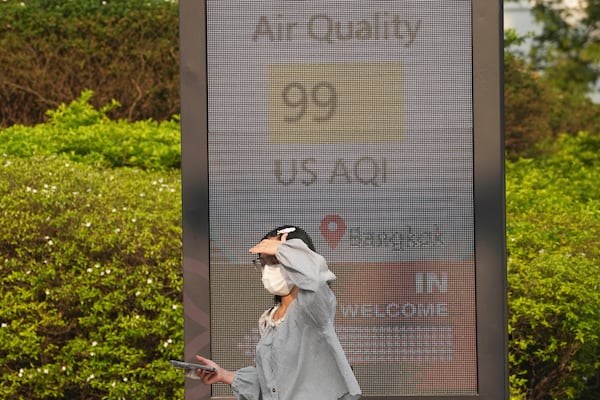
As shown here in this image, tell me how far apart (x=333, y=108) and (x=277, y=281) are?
5.62 ft

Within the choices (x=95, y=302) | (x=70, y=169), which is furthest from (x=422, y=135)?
(x=70, y=169)

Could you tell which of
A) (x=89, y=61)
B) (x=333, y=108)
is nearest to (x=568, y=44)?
(x=89, y=61)

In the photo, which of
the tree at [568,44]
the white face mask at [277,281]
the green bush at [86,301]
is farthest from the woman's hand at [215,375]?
the tree at [568,44]

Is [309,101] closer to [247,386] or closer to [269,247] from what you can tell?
[269,247]

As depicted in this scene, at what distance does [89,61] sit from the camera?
43.7ft

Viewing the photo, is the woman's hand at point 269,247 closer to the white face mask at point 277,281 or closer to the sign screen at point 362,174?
the white face mask at point 277,281

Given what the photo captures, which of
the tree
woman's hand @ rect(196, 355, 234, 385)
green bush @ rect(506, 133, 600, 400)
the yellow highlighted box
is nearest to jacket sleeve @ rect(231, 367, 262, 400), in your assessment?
woman's hand @ rect(196, 355, 234, 385)

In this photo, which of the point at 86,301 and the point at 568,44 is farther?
the point at 568,44

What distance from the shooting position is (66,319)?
8484mm

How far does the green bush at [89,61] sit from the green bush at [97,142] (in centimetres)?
125

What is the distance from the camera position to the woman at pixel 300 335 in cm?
484

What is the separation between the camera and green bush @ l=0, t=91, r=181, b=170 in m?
11.1

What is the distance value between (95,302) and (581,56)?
48.9ft

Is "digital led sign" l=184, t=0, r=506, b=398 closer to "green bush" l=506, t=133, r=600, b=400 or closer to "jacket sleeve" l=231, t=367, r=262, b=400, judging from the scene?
"jacket sleeve" l=231, t=367, r=262, b=400
